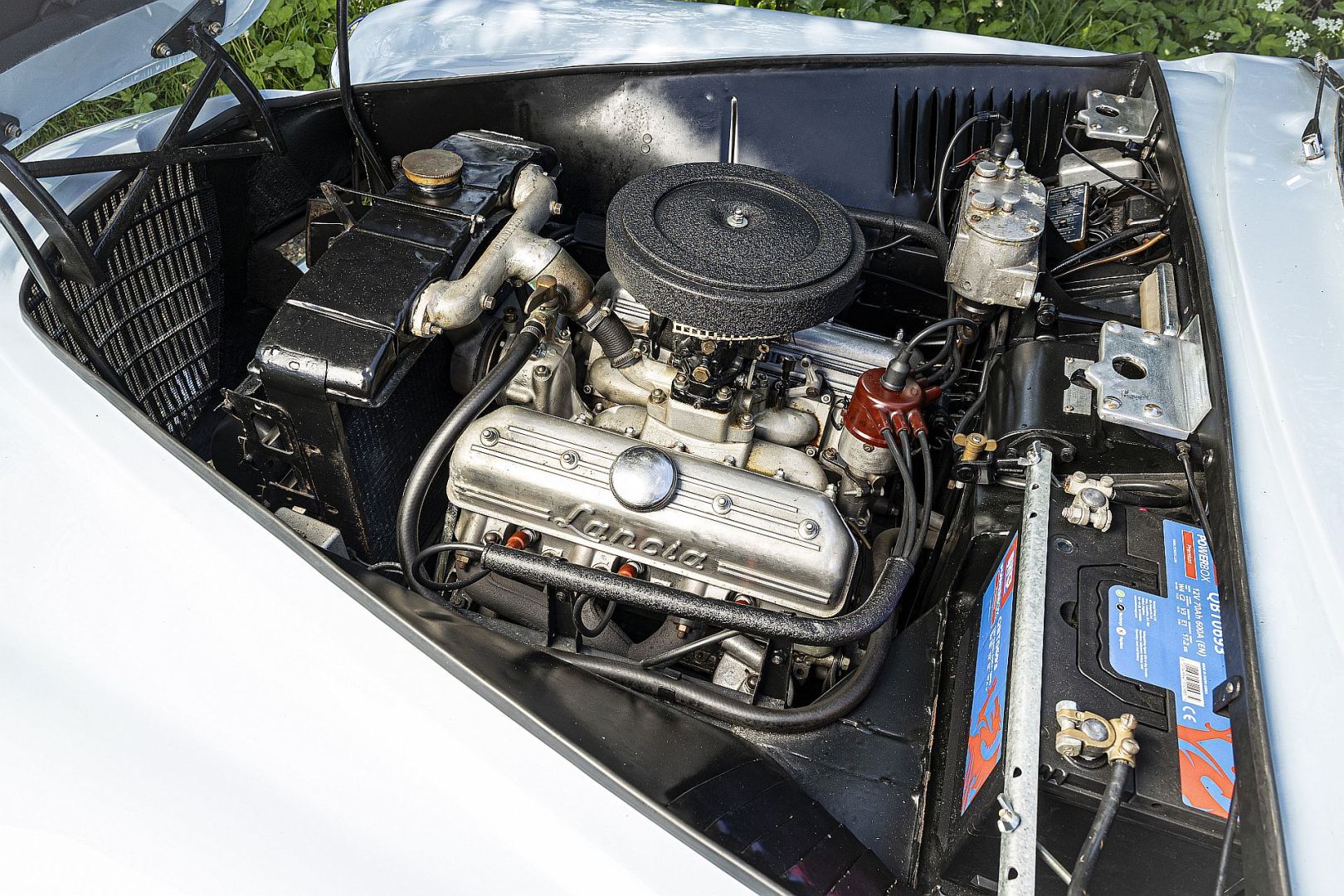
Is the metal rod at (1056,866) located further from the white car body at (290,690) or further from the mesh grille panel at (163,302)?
the mesh grille panel at (163,302)

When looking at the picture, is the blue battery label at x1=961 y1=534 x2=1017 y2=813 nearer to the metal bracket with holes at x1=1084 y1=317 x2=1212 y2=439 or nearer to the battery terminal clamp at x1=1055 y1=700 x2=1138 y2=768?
the battery terminal clamp at x1=1055 y1=700 x2=1138 y2=768

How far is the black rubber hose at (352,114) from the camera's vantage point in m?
1.88

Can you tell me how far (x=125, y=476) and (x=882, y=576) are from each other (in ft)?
3.28

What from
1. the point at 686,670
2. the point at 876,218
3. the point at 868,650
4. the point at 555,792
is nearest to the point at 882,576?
the point at 868,650

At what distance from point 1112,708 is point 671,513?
0.67 meters

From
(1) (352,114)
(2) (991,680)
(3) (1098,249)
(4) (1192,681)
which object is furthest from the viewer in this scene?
(1) (352,114)

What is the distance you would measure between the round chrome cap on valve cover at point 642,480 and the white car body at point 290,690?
48 cm

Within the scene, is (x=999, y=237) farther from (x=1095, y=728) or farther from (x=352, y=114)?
(x=352, y=114)

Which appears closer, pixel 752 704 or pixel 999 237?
pixel 752 704

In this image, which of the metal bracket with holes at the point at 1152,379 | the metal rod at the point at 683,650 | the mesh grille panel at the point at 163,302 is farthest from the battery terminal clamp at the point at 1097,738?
the mesh grille panel at the point at 163,302

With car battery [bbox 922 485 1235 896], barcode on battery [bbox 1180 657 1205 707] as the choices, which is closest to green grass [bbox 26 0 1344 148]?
car battery [bbox 922 485 1235 896]

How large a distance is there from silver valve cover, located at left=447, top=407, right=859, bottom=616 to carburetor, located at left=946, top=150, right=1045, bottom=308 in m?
0.51

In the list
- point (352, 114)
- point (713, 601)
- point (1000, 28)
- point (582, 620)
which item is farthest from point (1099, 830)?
point (1000, 28)

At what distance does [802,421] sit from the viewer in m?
1.79
